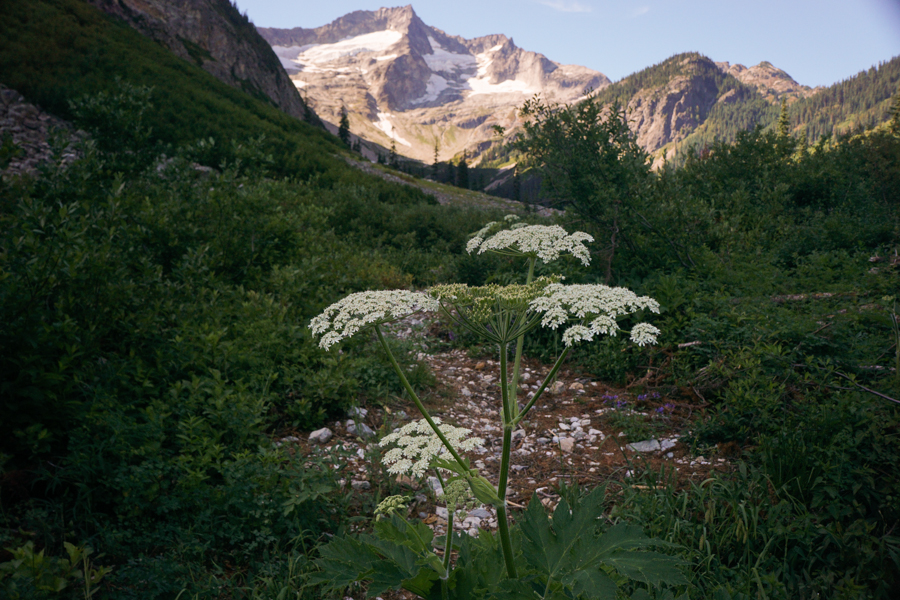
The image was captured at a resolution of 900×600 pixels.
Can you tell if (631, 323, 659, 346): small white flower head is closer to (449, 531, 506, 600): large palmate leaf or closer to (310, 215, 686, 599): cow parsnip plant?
(310, 215, 686, 599): cow parsnip plant

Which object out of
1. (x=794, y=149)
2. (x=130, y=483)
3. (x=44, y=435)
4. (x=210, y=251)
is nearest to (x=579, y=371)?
(x=130, y=483)

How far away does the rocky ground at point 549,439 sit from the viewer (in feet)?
13.2

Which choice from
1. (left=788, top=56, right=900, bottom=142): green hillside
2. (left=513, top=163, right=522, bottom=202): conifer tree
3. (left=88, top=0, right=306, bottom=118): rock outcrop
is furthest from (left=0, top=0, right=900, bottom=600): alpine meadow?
(left=788, top=56, right=900, bottom=142): green hillside

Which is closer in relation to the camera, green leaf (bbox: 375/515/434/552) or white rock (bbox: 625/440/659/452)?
green leaf (bbox: 375/515/434/552)

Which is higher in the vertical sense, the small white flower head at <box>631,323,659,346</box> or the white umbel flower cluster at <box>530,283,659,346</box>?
the white umbel flower cluster at <box>530,283,659,346</box>

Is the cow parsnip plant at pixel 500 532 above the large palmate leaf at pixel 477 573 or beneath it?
above

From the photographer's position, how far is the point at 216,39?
6462cm

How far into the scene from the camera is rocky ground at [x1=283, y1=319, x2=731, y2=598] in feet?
13.2

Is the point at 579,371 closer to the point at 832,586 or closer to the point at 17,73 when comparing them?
the point at 832,586

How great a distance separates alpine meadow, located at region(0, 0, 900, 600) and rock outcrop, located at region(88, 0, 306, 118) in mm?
46954

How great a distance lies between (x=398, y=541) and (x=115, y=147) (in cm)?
1132

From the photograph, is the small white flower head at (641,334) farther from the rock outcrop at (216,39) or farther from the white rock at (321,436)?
the rock outcrop at (216,39)

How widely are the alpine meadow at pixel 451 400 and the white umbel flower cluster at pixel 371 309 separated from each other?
22mm

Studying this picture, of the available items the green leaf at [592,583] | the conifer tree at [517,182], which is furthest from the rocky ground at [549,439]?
the conifer tree at [517,182]
